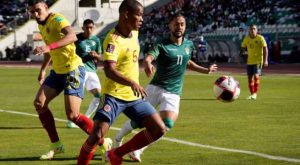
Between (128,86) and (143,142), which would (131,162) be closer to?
(143,142)

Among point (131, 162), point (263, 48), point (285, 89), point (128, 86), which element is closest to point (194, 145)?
point (131, 162)

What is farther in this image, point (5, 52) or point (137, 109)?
point (5, 52)

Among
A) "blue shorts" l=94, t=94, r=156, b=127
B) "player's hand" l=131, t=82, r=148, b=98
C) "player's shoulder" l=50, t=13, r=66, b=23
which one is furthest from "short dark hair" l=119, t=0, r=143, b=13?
"player's shoulder" l=50, t=13, r=66, b=23

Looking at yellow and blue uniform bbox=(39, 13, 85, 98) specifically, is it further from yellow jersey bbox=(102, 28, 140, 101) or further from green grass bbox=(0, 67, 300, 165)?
yellow jersey bbox=(102, 28, 140, 101)

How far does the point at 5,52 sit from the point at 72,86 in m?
68.4

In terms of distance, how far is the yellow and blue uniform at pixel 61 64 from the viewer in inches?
396

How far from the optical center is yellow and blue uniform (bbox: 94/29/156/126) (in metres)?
7.96

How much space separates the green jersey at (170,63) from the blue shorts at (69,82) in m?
1.14

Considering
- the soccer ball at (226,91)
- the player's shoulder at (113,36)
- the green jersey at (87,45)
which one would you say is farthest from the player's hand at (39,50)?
the green jersey at (87,45)

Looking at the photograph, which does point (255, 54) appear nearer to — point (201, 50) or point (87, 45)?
point (87, 45)

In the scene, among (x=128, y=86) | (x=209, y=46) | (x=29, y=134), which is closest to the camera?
(x=128, y=86)

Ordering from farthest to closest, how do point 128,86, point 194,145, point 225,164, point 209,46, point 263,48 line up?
point 209,46 → point 263,48 → point 194,145 → point 225,164 → point 128,86

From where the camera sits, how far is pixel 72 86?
1005 centimetres

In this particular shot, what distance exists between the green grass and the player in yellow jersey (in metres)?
0.47
